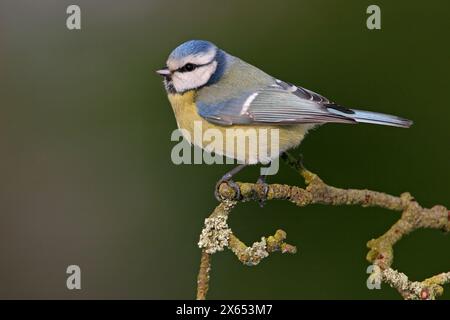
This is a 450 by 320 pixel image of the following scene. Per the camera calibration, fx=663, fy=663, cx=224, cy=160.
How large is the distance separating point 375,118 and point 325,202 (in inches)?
13.9

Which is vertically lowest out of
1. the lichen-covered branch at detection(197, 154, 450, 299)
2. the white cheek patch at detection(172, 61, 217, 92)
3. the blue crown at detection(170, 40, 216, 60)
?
the lichen-covered branch at detection(197, 154, 450, 299)

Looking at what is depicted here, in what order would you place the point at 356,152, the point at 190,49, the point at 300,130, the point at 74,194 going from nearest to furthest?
the point at 190,49 → the point at 300,130 → the point at 356,152 → the point at 74,194

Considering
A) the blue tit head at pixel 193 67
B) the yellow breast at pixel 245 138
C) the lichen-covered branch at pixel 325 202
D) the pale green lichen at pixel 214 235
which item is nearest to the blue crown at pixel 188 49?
the blue tit head at pixel 193 67

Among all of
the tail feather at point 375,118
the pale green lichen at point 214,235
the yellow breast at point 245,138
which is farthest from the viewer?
the yellow breast at point 245,138

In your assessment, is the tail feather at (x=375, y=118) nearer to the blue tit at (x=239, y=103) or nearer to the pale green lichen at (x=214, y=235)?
the blue tit at (x=239, y=103)

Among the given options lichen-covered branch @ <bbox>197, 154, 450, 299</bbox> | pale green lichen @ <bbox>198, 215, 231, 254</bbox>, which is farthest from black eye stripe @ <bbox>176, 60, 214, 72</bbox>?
pale green lichen @ <bbox>198, 215, 231, 254</bbox>

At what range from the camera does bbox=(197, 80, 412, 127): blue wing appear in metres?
2.20

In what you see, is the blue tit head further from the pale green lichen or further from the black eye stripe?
the pale green lichen

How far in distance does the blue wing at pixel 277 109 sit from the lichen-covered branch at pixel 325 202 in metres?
0.15

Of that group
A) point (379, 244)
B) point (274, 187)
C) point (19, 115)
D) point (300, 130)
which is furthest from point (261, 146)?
point (19, 115)

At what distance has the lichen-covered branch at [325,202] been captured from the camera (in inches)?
66.3

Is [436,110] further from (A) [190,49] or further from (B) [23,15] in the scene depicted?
(B) [23,15]

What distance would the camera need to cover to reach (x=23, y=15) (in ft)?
10.5

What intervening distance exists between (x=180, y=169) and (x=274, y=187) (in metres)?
0.93
